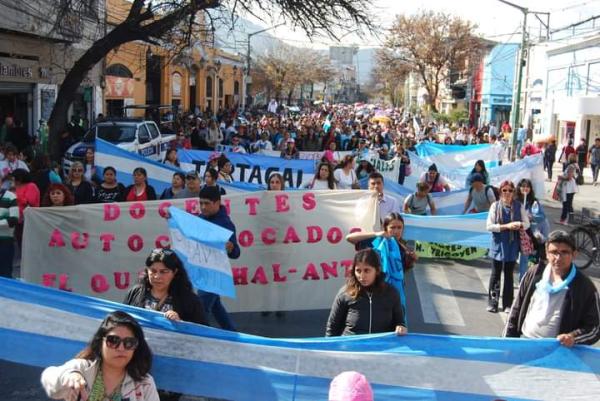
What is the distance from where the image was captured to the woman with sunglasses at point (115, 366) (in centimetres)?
348

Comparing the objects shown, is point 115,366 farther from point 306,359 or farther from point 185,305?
point 306,359

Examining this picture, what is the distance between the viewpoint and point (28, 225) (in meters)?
7.23

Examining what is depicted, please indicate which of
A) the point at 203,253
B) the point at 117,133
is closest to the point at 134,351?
the point at 203,253

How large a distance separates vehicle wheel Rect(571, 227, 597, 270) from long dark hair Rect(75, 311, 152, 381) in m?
9.25

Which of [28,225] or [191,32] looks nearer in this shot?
[28,225]

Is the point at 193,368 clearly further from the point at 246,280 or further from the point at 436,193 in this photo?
the point at 436,193

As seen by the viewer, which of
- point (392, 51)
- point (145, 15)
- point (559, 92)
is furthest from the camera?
point (392, 51)

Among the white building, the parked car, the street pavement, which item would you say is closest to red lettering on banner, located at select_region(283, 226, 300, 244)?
the street pavement

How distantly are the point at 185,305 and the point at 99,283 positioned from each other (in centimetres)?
309

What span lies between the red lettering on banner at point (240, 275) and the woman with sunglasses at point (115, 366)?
13.3 feet

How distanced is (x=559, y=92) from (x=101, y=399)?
37105 mm

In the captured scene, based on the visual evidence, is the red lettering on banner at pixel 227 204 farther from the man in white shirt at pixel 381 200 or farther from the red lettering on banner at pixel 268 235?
the man in white shirt at pixel 381 200

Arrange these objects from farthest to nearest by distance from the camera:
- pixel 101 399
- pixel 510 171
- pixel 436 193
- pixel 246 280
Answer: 1. pixel 510 171
2. pixel 436 193
3. pixel 246 280
4. pixel 101 399

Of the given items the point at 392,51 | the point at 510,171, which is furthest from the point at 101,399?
the point at 392,51
